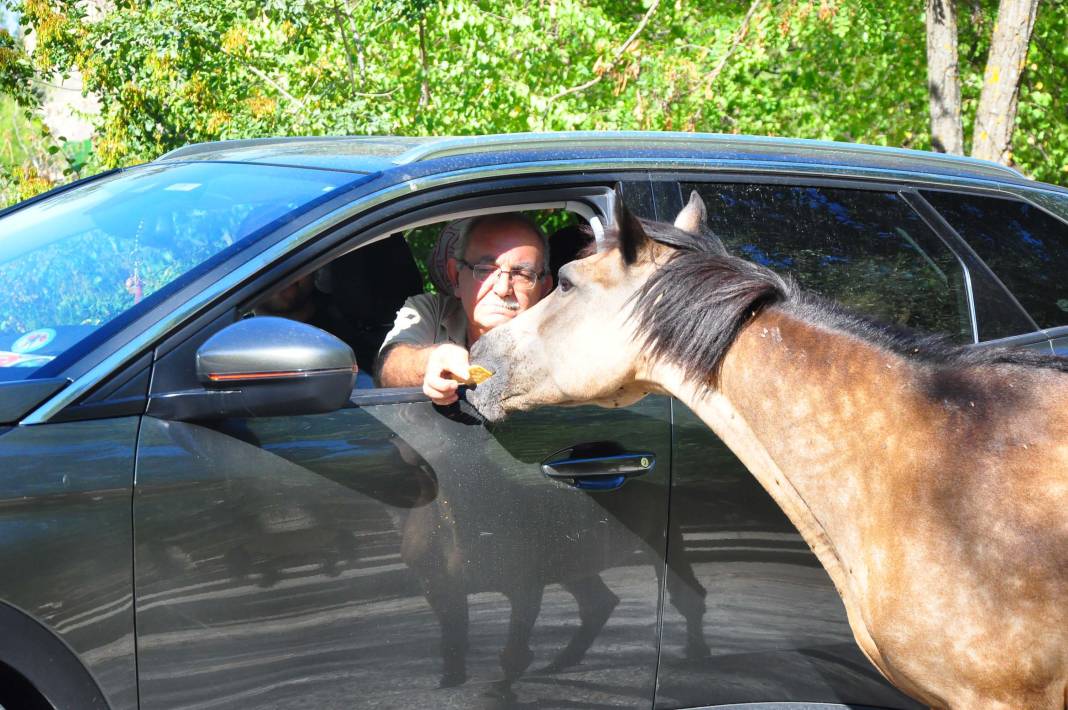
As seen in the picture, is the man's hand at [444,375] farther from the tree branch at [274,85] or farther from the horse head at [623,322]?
the tree branch at [274,85]

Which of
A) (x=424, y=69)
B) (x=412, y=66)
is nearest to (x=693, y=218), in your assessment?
(x=424, y=69)

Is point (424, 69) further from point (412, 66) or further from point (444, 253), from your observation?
point (444, 253)

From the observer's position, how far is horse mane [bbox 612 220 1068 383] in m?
2.42

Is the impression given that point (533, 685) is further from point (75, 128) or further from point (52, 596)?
point (75, 128)

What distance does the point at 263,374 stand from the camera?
2223 millimetres

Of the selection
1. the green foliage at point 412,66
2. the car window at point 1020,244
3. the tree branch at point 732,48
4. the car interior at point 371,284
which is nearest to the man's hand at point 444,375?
the car interior at point 371,284

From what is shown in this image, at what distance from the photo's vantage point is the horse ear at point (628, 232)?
7.93 feet

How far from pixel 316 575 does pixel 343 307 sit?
1479 mm

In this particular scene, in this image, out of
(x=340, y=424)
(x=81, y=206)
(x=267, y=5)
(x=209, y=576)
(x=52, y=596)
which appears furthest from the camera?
(x=267, y=5)

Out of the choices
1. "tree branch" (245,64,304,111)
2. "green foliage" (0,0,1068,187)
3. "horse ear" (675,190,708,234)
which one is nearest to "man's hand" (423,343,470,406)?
"horse ear" (675,190,708,234)

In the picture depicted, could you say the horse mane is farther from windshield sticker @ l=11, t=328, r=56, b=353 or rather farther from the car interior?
windshield sticker @ l=11, t=328, r=56, b=353

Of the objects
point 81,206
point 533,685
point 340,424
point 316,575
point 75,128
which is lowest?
point 75,128

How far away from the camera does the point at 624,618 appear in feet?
8.80

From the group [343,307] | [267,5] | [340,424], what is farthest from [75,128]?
[340,424]
